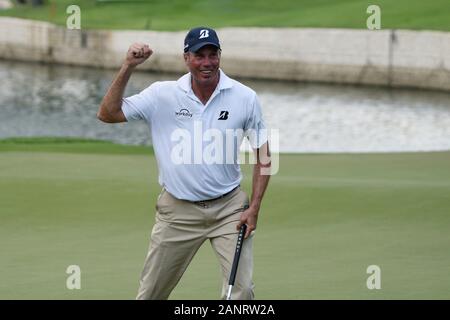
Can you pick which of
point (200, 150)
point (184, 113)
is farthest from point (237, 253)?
point (184, 113)

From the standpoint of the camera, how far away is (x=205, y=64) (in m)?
6.97

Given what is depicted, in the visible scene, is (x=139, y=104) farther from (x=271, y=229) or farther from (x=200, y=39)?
(x=271, y=229)

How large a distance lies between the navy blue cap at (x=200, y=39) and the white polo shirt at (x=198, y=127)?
0.24 meters

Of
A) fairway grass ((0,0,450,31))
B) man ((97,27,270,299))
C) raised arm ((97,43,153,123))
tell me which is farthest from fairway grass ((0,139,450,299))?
fairway grass ((0,0,450,31))

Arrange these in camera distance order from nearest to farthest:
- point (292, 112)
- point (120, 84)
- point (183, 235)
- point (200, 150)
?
point (120, 84)
point (200, 150)
point (183, 235)
point (292, 112)

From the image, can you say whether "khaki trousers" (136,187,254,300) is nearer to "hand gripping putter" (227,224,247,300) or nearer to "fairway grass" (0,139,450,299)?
"hand gripping putter" (227,224,247,300)

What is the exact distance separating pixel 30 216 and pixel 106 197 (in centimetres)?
94

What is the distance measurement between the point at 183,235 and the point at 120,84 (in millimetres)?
971

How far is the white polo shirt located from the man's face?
11 centimetres

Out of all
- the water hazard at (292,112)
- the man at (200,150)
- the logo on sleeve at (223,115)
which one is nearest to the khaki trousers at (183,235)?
the man at (200,150)

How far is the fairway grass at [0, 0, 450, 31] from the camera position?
115 ft

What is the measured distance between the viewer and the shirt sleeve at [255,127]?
709 centimetres

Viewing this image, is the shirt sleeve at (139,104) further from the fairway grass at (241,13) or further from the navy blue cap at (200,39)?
the fairway grass at (241,13)

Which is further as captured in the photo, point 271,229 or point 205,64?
point 271,229
